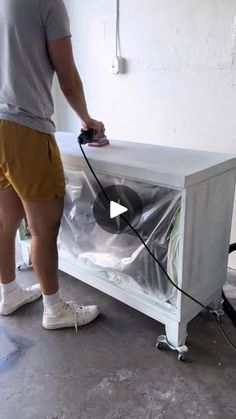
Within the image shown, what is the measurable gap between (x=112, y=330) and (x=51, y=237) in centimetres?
46

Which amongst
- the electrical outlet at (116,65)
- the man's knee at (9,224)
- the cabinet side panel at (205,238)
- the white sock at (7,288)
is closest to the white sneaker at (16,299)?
the white sock at (7,288)

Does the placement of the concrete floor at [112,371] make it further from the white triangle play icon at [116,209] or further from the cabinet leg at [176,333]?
the white triangle play icon at [116,209]

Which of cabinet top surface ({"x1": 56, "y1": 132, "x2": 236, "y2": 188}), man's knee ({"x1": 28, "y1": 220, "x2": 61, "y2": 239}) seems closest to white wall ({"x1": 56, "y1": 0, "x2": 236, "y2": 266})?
cabinet top surface ({"x1": 56, "y1": 132, "x2": 236, "y2": 188})

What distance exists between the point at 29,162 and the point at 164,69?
101cm

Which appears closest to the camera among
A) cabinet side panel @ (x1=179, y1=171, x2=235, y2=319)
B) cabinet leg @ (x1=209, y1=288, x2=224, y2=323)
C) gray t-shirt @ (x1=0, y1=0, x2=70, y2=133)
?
gray t-shirt @ (x1=0, y1=0, x2=70, y2=133)

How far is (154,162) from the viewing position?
3.89 ft

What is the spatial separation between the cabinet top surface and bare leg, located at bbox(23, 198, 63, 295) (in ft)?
0.68

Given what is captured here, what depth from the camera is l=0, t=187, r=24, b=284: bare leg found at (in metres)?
1.30

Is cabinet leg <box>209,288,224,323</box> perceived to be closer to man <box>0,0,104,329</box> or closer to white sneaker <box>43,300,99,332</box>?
white sneaker <box>43,300,99,332</box>

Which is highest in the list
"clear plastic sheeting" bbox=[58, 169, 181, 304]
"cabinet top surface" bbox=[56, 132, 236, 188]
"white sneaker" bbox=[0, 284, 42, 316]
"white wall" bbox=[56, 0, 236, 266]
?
"white wall" bbox=[56, 0, 236, 266]

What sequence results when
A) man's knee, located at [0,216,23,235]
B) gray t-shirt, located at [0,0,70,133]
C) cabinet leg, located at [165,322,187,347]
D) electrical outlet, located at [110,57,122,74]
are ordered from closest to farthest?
gray t-shirt, located at [0,0,70,133], cabinet leg, located at [165,322,187,347], man's knee, located at [0,216,23,235], electrical outlet, located at [110,57,122,74]
